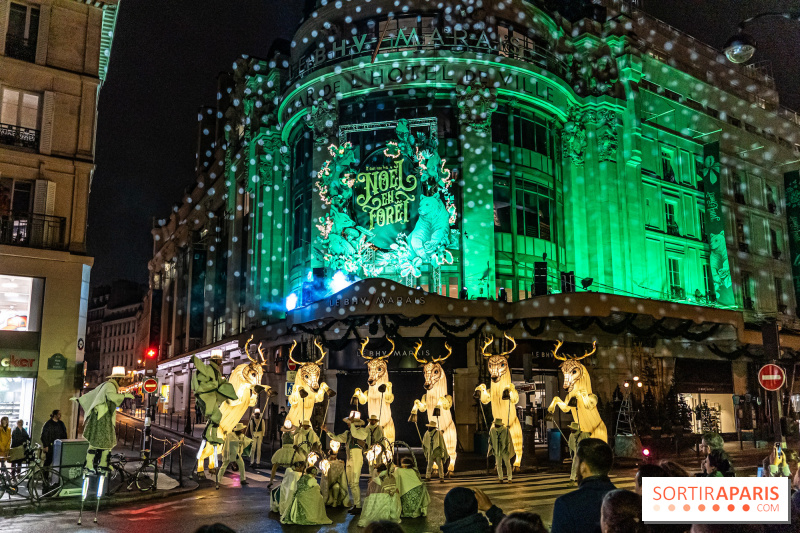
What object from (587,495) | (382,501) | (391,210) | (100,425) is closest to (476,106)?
(391,210)

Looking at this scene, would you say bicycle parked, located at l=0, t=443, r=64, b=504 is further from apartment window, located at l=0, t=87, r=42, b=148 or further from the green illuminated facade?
the green illuminated facade

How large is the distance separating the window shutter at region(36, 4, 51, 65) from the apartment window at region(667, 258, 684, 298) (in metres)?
30.3

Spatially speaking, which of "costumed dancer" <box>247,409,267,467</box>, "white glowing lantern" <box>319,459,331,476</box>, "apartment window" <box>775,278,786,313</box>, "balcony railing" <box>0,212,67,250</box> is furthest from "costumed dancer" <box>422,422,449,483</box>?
"apartment window" <box>775,278,786,313</box>

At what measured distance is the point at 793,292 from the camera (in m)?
43.3

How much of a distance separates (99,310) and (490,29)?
10714cm

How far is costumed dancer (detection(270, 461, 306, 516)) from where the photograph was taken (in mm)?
11578

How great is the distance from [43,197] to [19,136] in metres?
2.29

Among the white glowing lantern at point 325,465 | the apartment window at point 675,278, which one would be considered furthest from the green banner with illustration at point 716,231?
the white glowing lantern at point 325,465

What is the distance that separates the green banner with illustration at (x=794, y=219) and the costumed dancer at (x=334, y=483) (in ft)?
123

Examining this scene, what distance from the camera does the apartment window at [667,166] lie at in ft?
124

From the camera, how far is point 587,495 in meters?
A: 4.57

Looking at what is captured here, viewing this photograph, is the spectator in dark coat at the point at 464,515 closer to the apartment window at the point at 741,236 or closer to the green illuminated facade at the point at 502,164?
the green illuminated facade at the point at 502,164

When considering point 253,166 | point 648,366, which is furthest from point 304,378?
point 253,166

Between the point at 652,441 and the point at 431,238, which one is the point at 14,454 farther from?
the point at 652,441
